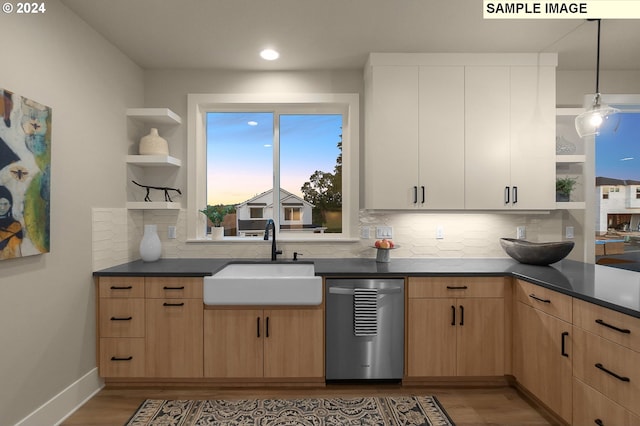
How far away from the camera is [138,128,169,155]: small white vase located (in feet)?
9.62

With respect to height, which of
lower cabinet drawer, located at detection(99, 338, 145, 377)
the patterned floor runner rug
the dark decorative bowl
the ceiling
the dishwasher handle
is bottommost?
the patterned floor runner rug

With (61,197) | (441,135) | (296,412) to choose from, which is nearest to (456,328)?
(296,412)

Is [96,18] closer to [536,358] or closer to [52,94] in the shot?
[52,94]

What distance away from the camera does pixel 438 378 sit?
2.57 meters

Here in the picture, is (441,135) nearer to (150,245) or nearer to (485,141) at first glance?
(485,141)

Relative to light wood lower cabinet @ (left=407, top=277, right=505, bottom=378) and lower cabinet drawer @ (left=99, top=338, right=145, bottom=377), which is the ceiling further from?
lower cabinet drawer @ (left=99, top=338, right=145, bottom=377)

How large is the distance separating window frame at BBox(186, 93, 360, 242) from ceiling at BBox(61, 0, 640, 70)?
0.28 meters


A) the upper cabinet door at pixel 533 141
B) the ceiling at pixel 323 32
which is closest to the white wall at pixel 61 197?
the ceiling at pixel 323 32

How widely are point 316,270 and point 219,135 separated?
1.71 meters

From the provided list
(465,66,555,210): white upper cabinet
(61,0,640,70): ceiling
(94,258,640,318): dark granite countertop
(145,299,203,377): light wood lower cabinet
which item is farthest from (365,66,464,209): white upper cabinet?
(145,299,203,377): light wood lower cabinet

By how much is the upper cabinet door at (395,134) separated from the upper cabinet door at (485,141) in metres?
0.44

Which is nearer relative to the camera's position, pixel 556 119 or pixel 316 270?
pixel 316 270

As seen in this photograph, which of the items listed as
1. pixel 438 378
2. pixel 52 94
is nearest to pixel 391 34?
pixel 52 94

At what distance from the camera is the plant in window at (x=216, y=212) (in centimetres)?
315
